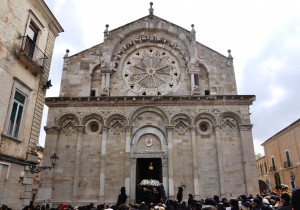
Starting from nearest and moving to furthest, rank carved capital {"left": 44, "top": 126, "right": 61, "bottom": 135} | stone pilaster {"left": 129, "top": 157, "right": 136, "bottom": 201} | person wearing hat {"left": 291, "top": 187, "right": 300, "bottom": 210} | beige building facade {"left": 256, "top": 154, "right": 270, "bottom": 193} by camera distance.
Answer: person wearing hat {"left": 291, "top": 187, "right": 300, "bottom": 210}, stone pilaster {"left": 129, "top": 157, "right": 136, "bottom": 201}, carved capital {"left": 44, "top": 126, "right": 61, "bottom": 135}, beige building facade {"left": 256, "top": 154, "right": 270, "bottom": 193}

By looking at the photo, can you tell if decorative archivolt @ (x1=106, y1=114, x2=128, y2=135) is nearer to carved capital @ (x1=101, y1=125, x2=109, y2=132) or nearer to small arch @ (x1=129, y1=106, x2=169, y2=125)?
carved capital @ (x1=101, y1=125, x2=109, y2=132)

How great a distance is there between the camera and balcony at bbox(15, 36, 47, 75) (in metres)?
11.9

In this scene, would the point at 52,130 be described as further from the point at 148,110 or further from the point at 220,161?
the point at 220,161

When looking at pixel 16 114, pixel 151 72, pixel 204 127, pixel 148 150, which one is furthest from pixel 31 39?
pixel 204 127

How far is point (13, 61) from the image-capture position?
11.7 meters

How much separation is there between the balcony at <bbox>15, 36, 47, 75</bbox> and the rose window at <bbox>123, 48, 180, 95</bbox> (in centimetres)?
Result: 802

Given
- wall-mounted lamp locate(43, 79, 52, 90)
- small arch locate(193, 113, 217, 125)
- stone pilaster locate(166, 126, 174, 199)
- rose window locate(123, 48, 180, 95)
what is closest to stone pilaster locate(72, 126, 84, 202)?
wall-mounted lamp locate(43, 79, 52, 90)

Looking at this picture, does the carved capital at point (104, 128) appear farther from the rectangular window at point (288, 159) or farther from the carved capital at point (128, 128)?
the rectangular window at point (288, 159)

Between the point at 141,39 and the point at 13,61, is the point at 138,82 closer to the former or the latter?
the point at 141,39

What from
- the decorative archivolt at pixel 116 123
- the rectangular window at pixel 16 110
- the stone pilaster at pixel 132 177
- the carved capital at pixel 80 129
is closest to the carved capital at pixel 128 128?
the decorative archivolt at pixel 116 123

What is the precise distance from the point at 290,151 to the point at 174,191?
2037cm

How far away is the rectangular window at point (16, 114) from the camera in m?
11.6

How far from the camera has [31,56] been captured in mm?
13102

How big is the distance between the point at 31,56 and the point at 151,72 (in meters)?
10.0
